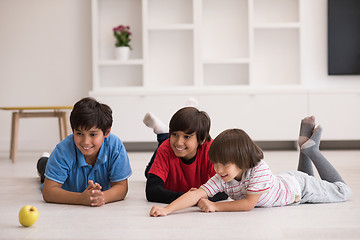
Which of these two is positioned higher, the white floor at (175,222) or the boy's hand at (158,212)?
the boy's hand at (158,212)

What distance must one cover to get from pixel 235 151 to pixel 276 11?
3634 mm

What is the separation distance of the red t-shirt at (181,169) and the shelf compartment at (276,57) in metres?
3.07

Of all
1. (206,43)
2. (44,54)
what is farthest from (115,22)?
(206,43)

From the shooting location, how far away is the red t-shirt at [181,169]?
2.12 metres

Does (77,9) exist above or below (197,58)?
above

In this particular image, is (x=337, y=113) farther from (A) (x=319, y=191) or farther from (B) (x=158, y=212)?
(B) (x=158, y=212)

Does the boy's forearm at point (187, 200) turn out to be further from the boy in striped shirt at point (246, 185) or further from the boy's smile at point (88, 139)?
the boy's smile at point (88, 139)

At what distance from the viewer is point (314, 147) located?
2215 mm

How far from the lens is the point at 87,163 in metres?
2.10

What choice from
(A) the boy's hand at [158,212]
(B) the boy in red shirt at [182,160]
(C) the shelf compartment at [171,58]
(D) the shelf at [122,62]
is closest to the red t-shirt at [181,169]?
(B) the boy in red shirt at [182,160]

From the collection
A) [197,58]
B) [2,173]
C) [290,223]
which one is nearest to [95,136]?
[290,223]

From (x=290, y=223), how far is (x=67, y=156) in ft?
3.09

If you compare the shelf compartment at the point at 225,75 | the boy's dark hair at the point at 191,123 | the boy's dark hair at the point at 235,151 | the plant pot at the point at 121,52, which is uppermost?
the plant pot at the point at 121,52

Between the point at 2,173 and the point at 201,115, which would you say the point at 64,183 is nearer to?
the point at 201,115
